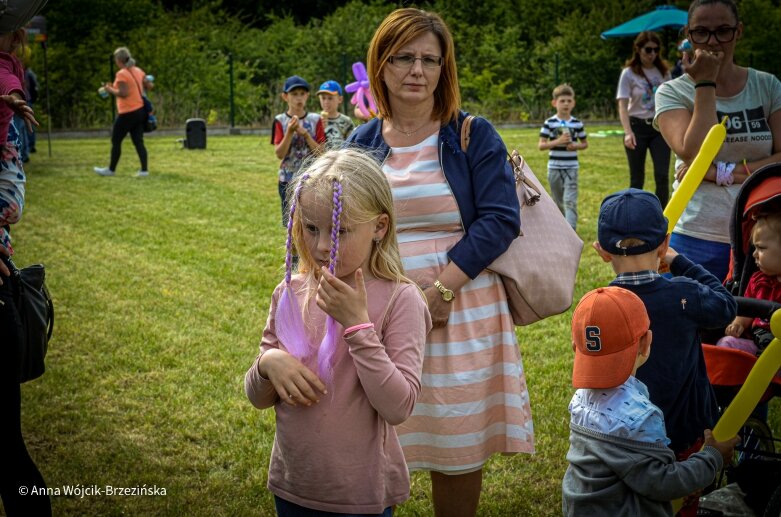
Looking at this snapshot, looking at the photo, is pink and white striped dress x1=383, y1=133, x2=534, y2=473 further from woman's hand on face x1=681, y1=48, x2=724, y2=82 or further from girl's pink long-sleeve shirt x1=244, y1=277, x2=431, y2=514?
woman's hand on face x1=681, y1=48, x2=724, y2=82

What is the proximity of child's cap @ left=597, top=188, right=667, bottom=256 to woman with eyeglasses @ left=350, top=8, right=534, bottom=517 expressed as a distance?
0.34 m

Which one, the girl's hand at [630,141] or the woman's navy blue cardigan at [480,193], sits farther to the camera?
the girl's hand at [630,141]

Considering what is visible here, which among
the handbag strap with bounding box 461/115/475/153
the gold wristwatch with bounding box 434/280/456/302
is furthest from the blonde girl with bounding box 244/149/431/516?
the handbag strap with bounding box 461/115/475/153

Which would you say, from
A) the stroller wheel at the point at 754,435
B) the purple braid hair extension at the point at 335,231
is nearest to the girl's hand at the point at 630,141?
the stroller wheel at the point at 754,435

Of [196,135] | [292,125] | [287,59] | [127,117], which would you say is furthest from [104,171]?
[287,59]

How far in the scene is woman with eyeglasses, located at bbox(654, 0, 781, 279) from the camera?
12.7ft

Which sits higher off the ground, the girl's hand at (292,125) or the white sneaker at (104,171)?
the girl's hand at (292,125)

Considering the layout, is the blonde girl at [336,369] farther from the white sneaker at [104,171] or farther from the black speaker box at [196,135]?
the black speaker box at [196,135]

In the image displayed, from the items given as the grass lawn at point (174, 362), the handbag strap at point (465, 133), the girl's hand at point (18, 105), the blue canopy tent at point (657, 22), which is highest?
the blue canopy tent at point (657, 22)

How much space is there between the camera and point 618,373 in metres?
2.54

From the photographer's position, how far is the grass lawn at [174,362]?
4242mm

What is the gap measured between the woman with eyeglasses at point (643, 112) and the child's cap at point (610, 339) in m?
8.60

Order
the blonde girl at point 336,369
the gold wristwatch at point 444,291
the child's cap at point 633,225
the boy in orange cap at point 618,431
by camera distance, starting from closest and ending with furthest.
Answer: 1. the blonde girl at point 336,369
2. the boy in orange cap at point 618,431
3. the child's cap at point 633,225
4. the gold wristwatch at point 444,291

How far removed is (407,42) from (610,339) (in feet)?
4.31
